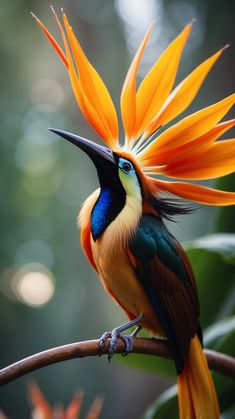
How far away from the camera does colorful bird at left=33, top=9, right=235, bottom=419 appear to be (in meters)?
1.03

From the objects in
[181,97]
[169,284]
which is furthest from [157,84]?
[169,284]

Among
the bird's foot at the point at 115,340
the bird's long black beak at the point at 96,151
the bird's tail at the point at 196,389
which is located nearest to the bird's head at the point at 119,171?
the bird's long black beak at the point at 96,151

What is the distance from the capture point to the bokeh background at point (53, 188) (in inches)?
174

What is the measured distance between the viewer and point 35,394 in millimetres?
1687

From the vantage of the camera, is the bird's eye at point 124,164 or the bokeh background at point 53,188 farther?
the bokeh background at point 53,188

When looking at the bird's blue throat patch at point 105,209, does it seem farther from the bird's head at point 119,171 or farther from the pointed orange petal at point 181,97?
the pointed orange petal at point 181,97

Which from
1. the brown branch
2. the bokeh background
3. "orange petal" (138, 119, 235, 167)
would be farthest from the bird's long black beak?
the bokeh background

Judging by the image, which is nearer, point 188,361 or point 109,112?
point 109,112

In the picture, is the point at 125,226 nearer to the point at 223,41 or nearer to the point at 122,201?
the point at 122,201

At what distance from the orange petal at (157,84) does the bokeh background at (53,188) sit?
3.14 meters

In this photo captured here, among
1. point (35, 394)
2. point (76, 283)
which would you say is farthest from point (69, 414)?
point (76, 283)

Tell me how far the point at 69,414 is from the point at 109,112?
1.00 m

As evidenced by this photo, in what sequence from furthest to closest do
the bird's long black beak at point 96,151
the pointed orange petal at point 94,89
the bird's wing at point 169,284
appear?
the bird's wing at point 169,284 < the bird's long black beak at point 96,151 < the pointed orange petal at point 94,89

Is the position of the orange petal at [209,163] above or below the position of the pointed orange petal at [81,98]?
below
